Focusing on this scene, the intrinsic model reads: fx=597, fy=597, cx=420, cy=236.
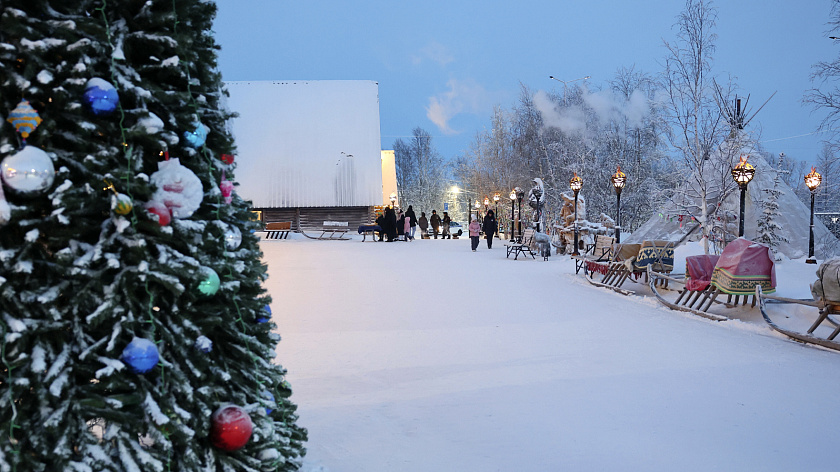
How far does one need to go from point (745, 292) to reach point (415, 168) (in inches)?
2599

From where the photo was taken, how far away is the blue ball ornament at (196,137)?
7.40 ft

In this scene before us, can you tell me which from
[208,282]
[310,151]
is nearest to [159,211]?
[208,282]

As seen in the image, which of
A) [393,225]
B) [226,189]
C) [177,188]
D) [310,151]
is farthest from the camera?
[310,151]

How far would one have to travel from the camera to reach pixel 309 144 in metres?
36.2

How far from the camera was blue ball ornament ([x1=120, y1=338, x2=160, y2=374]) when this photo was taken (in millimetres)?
2002

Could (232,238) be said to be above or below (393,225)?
above

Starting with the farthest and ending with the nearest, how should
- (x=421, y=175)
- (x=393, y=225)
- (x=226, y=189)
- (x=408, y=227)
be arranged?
(x=421, y=175) → (x=408, y=227) → (x=393, y=225) → (x=226, y=189)

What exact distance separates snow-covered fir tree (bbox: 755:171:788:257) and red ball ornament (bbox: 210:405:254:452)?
1877 cm

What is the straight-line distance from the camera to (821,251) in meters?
18.7

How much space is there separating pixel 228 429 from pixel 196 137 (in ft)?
3.63

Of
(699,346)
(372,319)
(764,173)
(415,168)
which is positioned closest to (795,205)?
(764,173)

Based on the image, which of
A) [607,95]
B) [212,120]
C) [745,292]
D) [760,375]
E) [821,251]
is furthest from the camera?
[607,95]

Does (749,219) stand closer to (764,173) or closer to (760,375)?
(764,173)

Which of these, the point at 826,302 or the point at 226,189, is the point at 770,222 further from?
the point at 226,189
